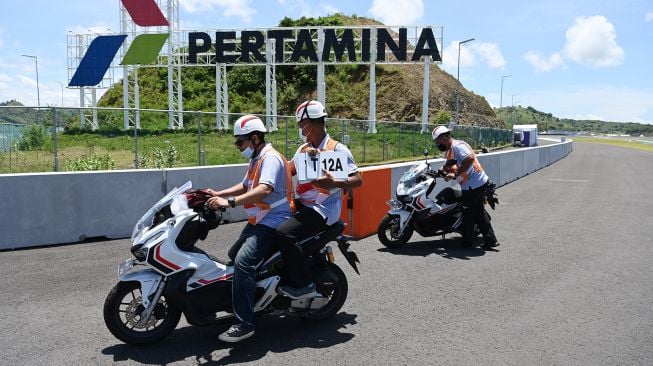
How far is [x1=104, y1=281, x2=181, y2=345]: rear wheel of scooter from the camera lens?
168 inches

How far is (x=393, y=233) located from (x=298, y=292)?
3580 millimetres

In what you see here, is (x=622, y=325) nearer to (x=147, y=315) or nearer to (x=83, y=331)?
(x=147, y=315)

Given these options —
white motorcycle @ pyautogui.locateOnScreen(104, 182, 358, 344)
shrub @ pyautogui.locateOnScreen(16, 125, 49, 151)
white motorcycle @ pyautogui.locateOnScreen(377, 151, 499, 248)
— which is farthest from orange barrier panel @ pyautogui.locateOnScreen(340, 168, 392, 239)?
shrub @ pyautogui.locateOnScreen(16, 125, 49, 151)

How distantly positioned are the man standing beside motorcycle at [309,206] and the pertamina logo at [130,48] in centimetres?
3549

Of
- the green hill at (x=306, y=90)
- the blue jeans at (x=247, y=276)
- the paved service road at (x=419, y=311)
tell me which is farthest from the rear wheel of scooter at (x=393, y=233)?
the green hill at (x=306, y=90)

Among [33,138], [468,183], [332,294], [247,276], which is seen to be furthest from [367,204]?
[33,138]

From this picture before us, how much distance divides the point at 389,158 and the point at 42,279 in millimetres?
18793

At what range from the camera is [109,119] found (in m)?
14.4

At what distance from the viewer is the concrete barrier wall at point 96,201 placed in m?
7.98

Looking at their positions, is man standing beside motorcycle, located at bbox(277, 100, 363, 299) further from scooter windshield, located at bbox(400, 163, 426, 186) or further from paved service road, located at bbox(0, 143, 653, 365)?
scooter windshield, located at bbox(400, 163, 426, 186)

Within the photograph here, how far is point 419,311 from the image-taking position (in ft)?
17.4

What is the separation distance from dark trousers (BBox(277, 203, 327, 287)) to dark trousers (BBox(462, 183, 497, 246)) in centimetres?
402

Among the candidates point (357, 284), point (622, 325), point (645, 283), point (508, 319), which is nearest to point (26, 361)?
point (357, 284)

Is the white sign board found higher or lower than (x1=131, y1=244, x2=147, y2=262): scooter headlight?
higher
